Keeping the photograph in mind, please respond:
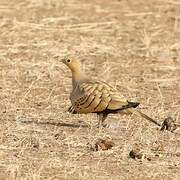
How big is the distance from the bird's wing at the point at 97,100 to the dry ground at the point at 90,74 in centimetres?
23

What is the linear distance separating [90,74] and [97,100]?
304 cm

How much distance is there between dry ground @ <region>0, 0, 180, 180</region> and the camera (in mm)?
7633

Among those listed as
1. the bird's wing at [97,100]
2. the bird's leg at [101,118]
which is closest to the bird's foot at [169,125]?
the bird's wing at [97,100]

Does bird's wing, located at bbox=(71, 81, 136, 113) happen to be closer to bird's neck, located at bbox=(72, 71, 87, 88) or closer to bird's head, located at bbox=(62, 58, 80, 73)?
bird's neck, located at bbox=(72, 71, 87, 88)

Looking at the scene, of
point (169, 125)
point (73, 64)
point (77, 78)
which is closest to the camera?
point (169, 125)

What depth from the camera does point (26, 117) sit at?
9.32 meters

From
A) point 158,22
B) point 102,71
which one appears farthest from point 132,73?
point 158,22

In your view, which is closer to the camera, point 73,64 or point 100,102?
point 100,102

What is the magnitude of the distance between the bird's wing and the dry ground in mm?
229

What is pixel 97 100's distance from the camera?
28.7 feet

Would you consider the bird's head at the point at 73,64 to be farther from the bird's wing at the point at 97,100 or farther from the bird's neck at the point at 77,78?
the bird's wing at the point at 97,100

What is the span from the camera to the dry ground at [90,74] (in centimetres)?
763

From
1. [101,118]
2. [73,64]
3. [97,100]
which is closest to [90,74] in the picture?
[73,64]

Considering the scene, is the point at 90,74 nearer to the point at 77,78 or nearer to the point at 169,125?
the point at 77,78
